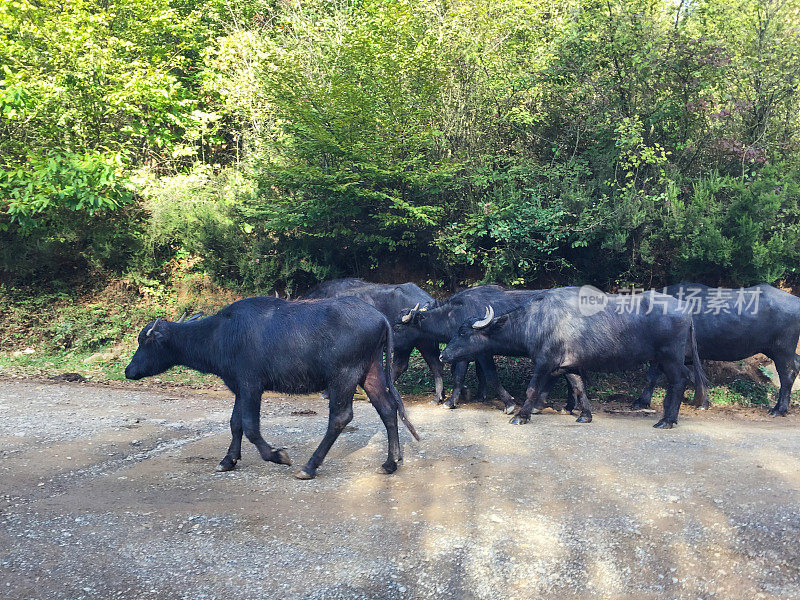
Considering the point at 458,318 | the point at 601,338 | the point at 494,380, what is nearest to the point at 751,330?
the point at 601,338

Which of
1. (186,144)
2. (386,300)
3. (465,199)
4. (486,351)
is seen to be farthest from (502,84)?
(186,144)

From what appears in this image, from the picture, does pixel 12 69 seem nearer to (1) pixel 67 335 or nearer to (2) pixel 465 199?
(1) pixel 67 335

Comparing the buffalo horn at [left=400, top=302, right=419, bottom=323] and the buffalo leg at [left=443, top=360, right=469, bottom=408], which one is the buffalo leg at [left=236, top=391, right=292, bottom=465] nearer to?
the buffalo leg at [left=443, top=360, right=469, bottom=408]

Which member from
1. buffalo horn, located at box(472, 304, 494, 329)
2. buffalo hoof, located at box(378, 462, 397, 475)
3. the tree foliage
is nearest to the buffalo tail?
buffalo horn, located at box(472, 304, 494, 329)

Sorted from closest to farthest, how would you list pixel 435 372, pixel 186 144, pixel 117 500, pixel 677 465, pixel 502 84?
1. pixel 117 500
2. pixel 677 465
3. pixel 435 372
4. pixel 502 84
5. pixel 186 144

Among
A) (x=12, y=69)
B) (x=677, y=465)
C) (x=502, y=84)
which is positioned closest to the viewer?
A: (x=677, y=465)

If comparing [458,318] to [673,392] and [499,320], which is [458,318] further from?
[673,392]

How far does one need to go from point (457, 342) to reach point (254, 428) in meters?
4.30

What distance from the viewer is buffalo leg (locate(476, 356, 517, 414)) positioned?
10.5 m

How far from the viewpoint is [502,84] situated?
14.0 meters

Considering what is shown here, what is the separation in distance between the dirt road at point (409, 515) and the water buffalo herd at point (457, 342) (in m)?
0.72

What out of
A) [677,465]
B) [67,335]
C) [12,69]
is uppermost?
[12,69]

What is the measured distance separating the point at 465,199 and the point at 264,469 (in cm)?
877

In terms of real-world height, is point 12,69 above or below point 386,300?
above
